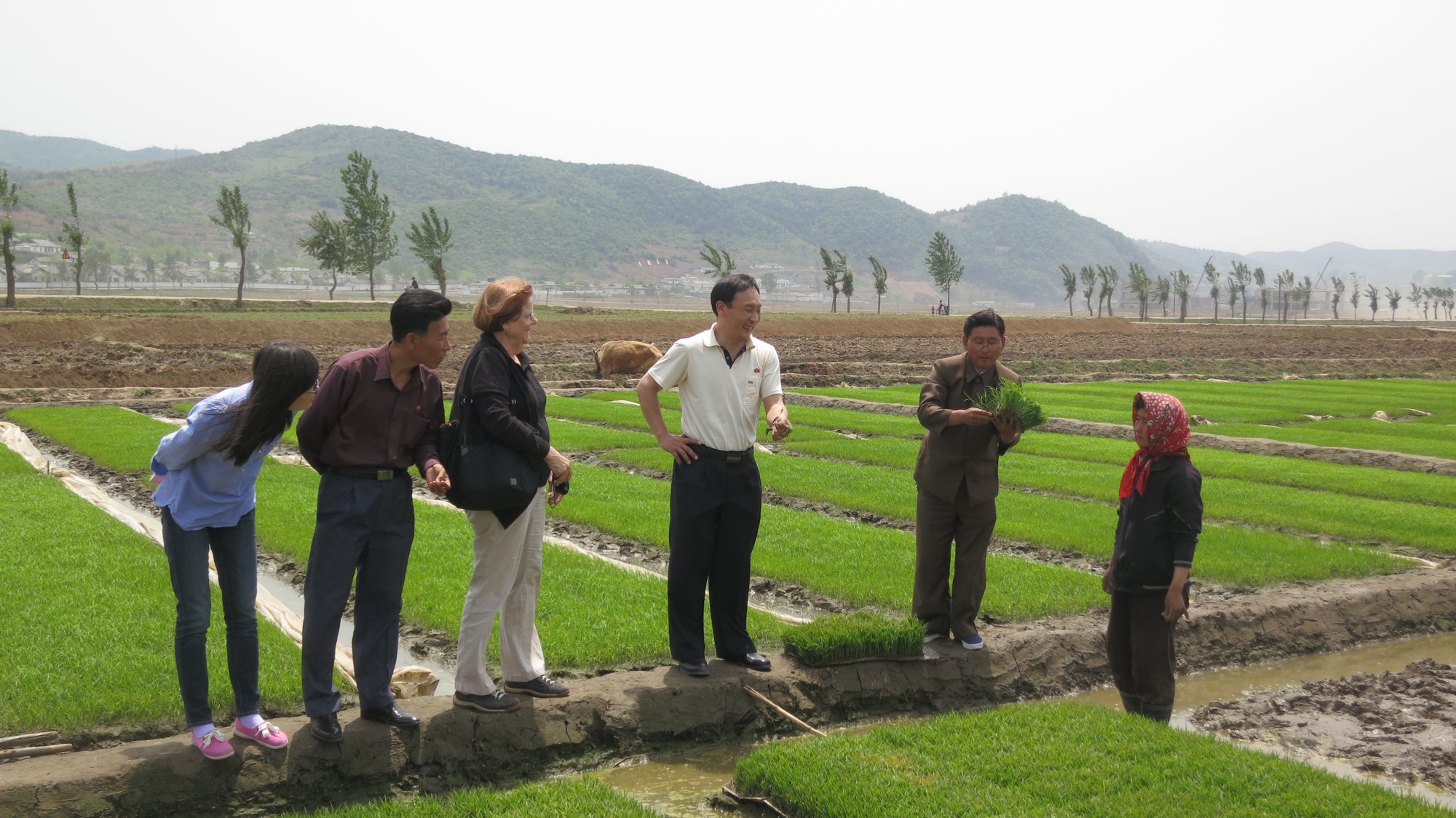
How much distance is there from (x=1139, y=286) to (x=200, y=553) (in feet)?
434

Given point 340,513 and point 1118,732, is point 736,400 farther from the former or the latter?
point 1118,732

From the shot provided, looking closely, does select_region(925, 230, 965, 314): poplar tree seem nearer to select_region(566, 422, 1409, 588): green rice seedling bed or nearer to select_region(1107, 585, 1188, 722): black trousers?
select_region(566, 422, 1409, 588): green rice seedling bed

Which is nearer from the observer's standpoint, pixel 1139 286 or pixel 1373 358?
pixel 1373 358

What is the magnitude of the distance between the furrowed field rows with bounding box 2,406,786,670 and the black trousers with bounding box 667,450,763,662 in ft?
2.69

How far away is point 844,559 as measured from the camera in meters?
10.3

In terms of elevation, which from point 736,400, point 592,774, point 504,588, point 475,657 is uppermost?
point 736,400

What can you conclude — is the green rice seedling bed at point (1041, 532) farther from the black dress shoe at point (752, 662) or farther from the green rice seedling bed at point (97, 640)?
the green rice seedling bed at point (97, 640)

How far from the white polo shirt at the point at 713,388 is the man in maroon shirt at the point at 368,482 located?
1.37 metres

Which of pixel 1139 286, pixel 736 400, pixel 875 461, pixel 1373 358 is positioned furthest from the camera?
pixel 1139 286

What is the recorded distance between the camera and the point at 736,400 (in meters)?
6.24

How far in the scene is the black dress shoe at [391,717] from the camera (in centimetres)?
557

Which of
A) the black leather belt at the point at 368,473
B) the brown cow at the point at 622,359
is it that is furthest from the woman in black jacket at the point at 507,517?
the brown cow at the point at 622,359

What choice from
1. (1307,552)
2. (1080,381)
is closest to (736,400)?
(1307,552)

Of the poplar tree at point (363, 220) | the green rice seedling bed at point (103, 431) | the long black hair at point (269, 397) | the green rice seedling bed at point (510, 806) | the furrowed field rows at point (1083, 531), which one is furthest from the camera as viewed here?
the poplar tree at point (363, 220)
